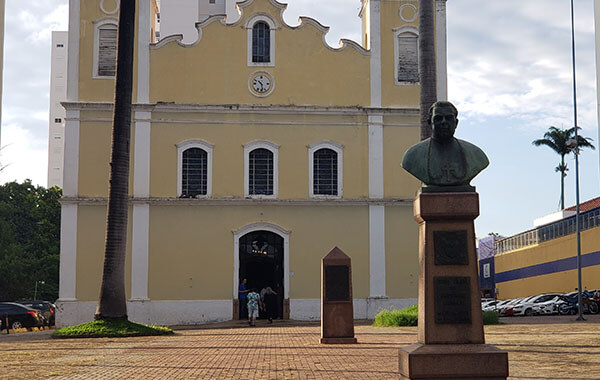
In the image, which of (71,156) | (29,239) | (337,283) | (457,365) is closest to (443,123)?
(457,365)

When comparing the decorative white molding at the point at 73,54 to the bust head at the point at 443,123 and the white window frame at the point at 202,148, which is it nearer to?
the white window frame at the point at 202,148

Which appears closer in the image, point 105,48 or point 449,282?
point 449,282

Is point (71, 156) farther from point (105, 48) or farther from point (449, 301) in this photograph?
point (449, 301)

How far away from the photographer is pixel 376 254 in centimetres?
2988

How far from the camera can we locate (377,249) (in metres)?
29.9

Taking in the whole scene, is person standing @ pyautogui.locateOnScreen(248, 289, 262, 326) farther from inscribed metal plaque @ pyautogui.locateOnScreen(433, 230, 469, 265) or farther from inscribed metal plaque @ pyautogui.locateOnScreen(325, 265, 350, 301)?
inscribed metal plaque @ pyautogui.locateOnScreen(433, 230, 469, 265)

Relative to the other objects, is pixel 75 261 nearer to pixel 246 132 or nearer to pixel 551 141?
pixel 246 132

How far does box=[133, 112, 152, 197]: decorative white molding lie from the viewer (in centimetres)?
2939

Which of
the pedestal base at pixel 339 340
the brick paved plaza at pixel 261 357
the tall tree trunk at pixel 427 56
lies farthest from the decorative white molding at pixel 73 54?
the pedestal base at pixel 339 340

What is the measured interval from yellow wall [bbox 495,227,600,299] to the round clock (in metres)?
21.2

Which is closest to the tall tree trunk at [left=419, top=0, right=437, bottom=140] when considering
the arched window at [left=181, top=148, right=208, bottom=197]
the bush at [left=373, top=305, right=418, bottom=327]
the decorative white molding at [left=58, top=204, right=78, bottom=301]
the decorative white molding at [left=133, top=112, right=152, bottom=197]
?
the bush at [left=373, top=305, right=418, bottom=327]

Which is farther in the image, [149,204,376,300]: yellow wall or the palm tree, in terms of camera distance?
the palm tree

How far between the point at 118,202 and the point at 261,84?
1127 centimetres

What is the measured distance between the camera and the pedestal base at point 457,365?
27.9ft
